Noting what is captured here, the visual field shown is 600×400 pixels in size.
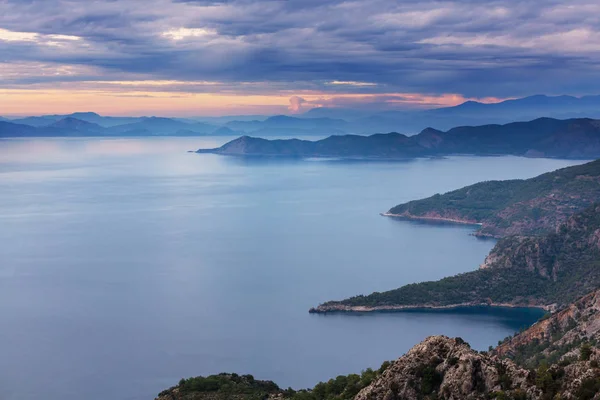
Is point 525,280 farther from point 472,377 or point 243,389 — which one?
point 472,377

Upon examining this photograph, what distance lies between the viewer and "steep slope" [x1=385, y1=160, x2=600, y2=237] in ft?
458

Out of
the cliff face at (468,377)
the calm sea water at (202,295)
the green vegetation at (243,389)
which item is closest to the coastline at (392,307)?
the calm sea water at (202,295)

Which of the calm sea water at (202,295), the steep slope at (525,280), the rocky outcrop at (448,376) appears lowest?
the calm sea water at (202,295)

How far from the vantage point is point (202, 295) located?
9356cm

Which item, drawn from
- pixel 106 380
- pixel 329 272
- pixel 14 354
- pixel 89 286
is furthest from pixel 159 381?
pixel 329 272

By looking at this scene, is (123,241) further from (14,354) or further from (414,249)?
(14,354)

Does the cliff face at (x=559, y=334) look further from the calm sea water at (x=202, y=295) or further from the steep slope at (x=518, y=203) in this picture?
the steep slope at (x=518, y=203)

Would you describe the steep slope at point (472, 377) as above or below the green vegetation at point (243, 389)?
above

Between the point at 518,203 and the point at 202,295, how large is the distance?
81.3m

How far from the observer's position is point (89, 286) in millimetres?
97438

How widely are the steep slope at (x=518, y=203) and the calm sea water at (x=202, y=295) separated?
864 centimetres

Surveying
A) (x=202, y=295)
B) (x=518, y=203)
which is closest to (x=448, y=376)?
(x=202, y=295)

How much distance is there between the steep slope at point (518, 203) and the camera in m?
140

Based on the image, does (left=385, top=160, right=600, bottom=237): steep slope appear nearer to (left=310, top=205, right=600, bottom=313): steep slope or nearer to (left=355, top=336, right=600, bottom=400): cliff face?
(left=310, top=205, right=600, bottom=313): steep slope
